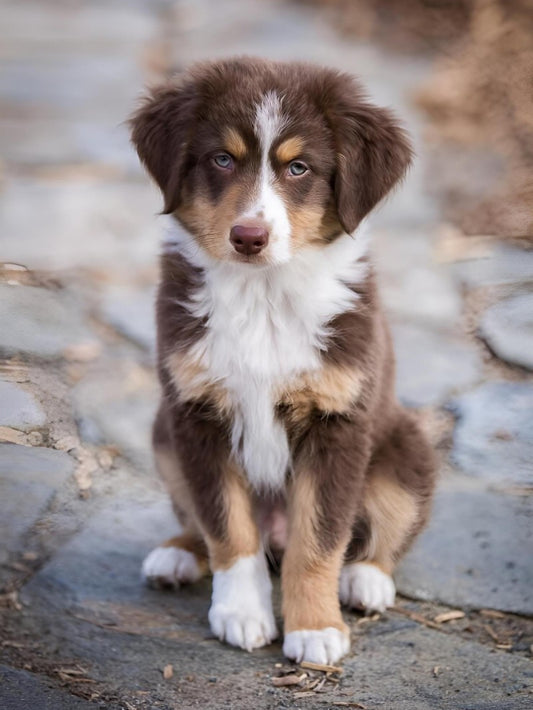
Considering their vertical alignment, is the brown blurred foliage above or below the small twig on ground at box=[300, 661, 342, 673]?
above

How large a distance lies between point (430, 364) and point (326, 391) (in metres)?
1.89

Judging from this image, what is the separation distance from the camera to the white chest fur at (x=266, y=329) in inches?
116

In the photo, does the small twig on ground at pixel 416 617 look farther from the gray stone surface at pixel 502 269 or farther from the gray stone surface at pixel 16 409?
the gray stone surface at pixel 16 409

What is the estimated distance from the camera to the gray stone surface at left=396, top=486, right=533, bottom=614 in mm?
3244

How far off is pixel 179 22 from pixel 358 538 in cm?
689

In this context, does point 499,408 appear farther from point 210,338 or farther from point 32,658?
point 32,658

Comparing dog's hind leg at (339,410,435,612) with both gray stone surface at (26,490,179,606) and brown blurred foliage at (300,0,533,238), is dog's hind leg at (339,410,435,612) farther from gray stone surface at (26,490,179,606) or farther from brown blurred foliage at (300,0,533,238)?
brown blurred foliage at (300,0,533,238)

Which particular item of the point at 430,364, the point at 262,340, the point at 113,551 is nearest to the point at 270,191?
the point at 262,340

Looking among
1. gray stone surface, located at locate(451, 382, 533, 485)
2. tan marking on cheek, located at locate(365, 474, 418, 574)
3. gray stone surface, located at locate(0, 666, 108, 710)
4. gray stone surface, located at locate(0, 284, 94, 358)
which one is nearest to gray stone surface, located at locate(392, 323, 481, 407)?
gray stone surface, located at locate(451, 382, 533, 485)

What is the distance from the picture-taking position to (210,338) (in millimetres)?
2980

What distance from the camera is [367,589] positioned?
3.17 metres

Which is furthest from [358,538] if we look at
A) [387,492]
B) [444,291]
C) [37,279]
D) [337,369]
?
[444,291]

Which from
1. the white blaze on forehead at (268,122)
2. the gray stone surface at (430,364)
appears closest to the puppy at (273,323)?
the white blaze on forehead at (268,122)

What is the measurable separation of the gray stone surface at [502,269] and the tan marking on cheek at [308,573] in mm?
999
